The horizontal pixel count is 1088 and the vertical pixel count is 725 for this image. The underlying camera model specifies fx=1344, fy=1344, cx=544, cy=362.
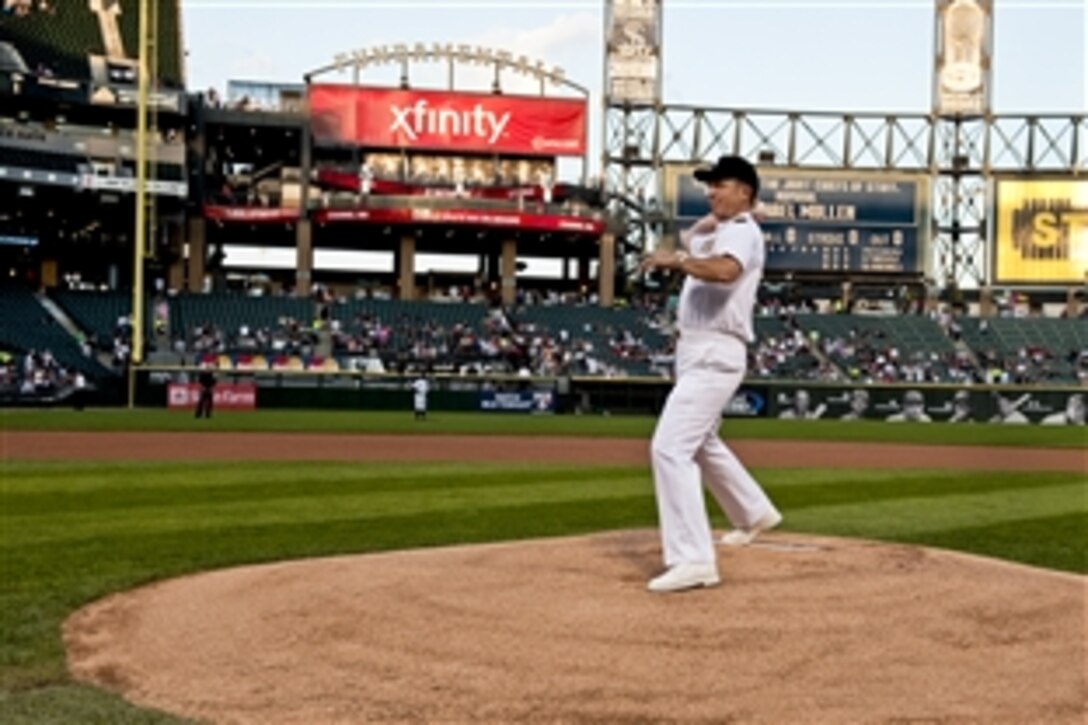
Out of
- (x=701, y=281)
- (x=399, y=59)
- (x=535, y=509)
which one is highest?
(x=399, y=59)

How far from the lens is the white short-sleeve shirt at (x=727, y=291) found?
682 centimetres

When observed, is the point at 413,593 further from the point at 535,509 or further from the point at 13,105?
the point at 13,105

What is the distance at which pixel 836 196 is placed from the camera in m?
58.4

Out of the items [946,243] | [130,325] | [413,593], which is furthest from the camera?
[946,243]

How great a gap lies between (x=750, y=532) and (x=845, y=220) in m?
52.4

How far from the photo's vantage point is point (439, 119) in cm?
5841

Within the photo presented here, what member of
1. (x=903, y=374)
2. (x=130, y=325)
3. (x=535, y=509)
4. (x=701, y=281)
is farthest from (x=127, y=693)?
(x=903, y=374)

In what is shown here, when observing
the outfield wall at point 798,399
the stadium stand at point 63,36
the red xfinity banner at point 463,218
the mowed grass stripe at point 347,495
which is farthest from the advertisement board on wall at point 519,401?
the mowed grass stripe at point 347,495

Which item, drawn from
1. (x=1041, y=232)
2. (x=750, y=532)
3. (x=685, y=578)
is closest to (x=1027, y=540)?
(x=750, y=532)

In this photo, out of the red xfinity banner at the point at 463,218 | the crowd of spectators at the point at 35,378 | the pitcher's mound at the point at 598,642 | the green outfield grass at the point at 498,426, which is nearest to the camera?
the pitcher's mound at the point at 598,642

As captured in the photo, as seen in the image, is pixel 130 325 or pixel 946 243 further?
pixel 946 243

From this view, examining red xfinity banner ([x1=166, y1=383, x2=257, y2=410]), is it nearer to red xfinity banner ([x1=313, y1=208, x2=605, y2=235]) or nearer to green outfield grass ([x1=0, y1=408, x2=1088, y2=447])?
green outfield grass ([x1=0, y1=408, x2=1088, y2=447])

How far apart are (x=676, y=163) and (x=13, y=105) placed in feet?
88.9

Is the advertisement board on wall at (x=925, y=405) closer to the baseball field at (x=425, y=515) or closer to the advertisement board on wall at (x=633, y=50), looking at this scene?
the baseball field at (x=425, y=515)
